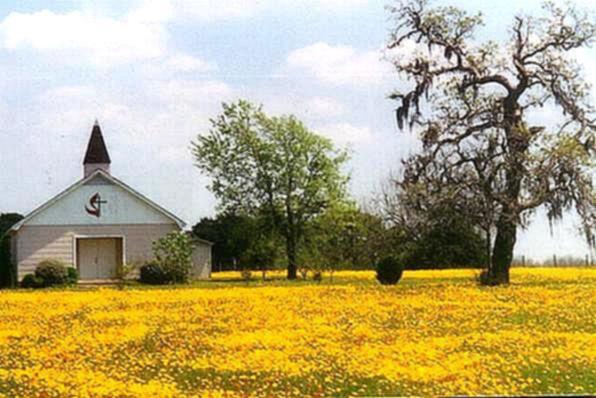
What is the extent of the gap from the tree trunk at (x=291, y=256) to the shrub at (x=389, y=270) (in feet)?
1.72

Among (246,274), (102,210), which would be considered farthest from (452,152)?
(102,210)

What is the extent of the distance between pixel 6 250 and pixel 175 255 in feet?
3.17

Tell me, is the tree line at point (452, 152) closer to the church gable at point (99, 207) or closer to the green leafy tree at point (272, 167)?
the green leafy tree at point (272, 167)

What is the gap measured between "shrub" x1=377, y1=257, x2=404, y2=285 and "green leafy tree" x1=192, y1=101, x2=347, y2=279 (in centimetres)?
60

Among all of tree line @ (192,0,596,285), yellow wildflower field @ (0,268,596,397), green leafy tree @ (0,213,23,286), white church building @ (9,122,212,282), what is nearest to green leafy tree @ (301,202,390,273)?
tree line @ (192,0,596,285)

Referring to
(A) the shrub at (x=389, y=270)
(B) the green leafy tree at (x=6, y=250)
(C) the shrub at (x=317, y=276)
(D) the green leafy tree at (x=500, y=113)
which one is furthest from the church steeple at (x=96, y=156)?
(D) the green leafy tree at (x=500, y=113)

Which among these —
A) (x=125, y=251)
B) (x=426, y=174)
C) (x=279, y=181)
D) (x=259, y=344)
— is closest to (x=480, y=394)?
(x=259, y=344)

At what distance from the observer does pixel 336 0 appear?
683cm

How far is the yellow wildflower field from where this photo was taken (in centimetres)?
622

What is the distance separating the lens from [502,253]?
8219 mm

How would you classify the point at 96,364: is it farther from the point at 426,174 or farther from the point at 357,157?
the point at 426,174

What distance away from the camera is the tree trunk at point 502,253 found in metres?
8.03

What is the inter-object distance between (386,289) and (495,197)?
7.11 ft

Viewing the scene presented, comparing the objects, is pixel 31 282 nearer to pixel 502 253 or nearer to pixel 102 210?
pixel 102 210
